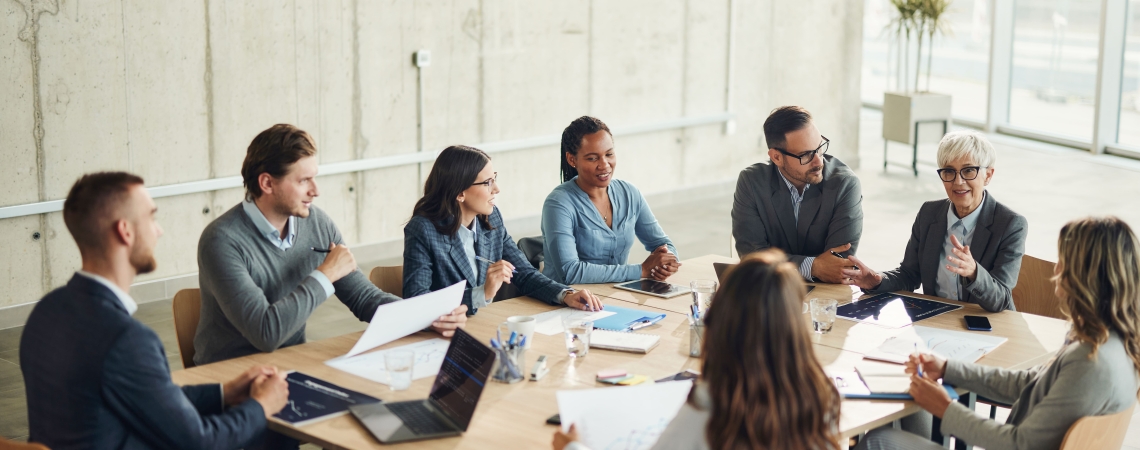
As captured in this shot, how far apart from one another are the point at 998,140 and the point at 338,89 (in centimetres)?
844

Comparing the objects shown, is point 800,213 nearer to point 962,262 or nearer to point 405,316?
point 962,262

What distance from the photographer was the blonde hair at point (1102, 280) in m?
2.70

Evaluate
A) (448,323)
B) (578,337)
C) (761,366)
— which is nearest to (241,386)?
(448,323)

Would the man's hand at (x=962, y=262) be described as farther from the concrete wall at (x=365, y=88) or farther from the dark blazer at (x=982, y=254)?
the concrete wall at (x=365, y=88)

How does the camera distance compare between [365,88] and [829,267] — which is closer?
[829,267]

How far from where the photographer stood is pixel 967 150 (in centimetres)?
384

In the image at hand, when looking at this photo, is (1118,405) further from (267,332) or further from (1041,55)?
(1041,55)

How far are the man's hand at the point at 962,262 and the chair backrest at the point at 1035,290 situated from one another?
1.94 feet

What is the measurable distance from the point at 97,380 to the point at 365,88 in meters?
5.20

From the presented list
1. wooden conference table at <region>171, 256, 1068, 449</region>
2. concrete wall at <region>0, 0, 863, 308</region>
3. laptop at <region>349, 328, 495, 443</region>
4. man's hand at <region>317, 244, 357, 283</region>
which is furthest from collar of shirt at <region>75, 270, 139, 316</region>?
concrete wall at <region>0, 0, 863, 308</region>

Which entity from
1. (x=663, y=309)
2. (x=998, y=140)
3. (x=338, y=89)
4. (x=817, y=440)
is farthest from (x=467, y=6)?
(x=998, y=140)

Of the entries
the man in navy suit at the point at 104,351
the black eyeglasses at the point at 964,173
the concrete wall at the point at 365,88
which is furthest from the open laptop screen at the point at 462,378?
the concrete wall at the point at 365,88

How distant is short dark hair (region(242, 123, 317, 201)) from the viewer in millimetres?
3408

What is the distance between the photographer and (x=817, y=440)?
2.19 meters
